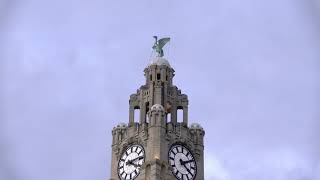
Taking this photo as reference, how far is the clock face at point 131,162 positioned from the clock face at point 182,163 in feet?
9.74

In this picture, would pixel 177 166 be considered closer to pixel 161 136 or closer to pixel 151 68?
pixel 161 136

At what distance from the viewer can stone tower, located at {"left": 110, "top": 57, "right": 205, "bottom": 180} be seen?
353 feet

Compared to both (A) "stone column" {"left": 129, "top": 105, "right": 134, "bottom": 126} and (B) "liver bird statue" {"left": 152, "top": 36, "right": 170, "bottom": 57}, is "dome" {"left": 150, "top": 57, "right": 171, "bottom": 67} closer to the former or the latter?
(B) "liver bird statue" {"left": 152, "top": 36, "right": 170, "bottom": 57}

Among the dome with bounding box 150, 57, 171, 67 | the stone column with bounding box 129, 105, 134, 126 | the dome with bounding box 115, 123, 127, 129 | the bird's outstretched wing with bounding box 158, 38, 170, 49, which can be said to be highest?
the bird's outstretched wing with bounding box 158, 38, 170, 49

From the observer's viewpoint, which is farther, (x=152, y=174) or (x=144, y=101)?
(x=144, y=101)

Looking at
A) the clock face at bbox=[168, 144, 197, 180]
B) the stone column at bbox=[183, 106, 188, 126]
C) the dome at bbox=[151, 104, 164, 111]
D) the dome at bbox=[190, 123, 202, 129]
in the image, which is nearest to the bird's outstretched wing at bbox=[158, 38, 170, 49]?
the stone column at bbox=[183, 106, 188, 126]

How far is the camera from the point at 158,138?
10838 centimetres

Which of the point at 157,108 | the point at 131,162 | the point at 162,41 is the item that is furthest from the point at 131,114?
the point at 162,41

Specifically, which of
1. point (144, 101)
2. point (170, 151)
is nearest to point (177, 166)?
point (170, 151)

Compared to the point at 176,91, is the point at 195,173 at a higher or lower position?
lower

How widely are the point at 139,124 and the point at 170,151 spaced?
15.4 feet

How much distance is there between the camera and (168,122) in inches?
4400

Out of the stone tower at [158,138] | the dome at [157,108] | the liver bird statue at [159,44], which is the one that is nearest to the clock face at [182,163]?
the stone tower at [158,138]

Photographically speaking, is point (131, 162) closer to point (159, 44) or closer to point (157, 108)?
point (157, 108)
